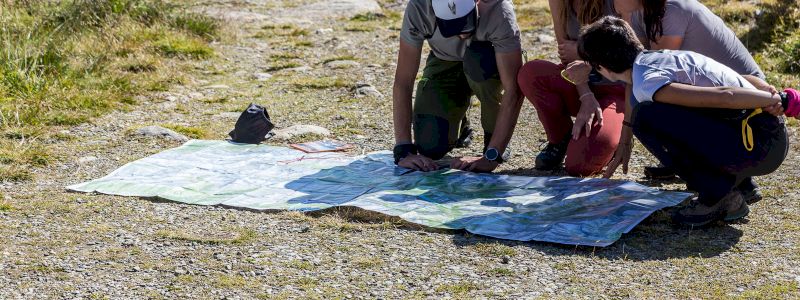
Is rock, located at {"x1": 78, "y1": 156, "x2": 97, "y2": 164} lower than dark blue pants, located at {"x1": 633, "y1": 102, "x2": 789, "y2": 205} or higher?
lower

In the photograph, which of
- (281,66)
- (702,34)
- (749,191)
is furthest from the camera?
(281,66)

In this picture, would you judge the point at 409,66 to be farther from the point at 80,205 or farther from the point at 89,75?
Result: the point at 89,75

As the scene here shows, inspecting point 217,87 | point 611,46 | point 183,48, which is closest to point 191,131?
point 217,87

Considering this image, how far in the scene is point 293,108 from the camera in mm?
7449

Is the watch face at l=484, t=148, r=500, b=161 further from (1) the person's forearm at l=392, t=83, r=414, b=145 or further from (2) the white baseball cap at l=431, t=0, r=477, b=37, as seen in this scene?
(2) the white baseball cap at l=431, t=0, r=477, b=37

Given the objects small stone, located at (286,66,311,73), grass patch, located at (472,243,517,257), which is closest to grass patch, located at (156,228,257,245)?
grass patch, located at (472,243,517,257)

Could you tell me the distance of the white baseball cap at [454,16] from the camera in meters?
5.26

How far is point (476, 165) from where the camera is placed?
561cm

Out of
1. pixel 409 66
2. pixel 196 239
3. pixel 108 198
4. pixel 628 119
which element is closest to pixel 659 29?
pixel 628 119

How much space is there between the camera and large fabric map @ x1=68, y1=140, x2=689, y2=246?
4.70 m

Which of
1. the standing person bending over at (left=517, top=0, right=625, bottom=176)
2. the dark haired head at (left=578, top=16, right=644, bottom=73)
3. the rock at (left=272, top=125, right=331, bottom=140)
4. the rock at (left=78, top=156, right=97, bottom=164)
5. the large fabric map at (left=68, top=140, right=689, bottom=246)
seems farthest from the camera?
the rock at (left=272, top=125, right=331, bottom=140)

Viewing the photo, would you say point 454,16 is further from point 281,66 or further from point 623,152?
point 281,66

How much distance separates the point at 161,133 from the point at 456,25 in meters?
2.15

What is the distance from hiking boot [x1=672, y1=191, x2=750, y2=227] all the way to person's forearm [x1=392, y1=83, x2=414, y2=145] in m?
1.56
